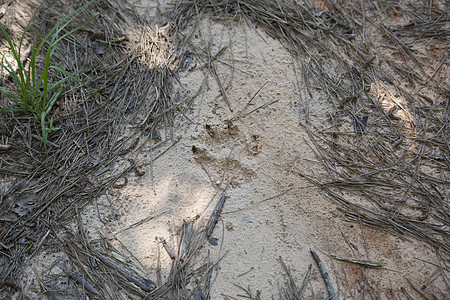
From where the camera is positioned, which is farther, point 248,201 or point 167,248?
point 248,201

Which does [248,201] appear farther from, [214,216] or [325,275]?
[325,275]

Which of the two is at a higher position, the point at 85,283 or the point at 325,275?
the point at 85,283

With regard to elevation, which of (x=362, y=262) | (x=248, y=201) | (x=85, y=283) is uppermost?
(x=248, y=201)

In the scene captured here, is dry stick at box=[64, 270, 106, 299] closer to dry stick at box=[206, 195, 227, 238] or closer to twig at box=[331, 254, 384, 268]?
dry stick at box=[206, 195, 227, 238]

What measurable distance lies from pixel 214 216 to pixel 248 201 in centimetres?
19

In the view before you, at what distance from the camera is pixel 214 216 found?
182cm

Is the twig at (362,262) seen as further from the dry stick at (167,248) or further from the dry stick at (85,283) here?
the dry stick at (85,283)

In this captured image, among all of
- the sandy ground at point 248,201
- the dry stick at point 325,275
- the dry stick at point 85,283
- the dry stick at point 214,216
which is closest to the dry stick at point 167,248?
the sandy ground at point 248,201

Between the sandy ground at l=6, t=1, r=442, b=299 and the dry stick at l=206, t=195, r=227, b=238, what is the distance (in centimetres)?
4

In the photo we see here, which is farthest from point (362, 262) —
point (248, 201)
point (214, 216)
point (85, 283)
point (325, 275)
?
point (85, 283)

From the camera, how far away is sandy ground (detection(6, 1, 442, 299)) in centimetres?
173

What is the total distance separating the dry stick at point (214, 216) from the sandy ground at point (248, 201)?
4 cm

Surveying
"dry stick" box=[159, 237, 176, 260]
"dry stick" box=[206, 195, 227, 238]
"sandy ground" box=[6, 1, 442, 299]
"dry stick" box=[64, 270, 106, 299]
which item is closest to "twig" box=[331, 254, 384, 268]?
"sandy ground" box=[6, 1, 442, 299]

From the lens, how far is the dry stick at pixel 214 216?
1786 millimetres
